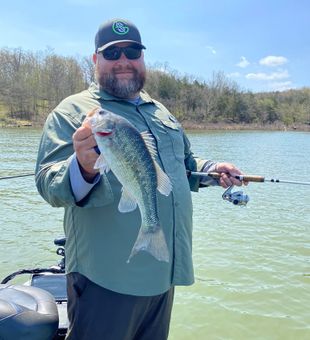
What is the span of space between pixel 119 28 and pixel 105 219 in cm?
142

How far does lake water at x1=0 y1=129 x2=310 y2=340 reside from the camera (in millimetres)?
6680

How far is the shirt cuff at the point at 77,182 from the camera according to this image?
2479 millimetres

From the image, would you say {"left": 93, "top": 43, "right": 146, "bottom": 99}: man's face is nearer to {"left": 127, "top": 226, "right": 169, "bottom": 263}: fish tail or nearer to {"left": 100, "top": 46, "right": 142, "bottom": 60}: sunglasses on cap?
{"left": 100, "top": 46, "right": 142, "bottom": 60}: sunglasses on cap

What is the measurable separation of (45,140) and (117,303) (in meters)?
1.17

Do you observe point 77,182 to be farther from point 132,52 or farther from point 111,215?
point 132,52

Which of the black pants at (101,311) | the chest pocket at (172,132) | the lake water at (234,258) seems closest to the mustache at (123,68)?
the chest pocket at (172,132)

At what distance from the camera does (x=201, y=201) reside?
15.9 metres

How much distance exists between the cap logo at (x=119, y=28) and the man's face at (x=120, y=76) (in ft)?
0.32

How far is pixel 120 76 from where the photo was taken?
10.5ft

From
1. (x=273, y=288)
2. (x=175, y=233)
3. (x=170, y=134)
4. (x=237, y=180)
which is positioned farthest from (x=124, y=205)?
(x=273, y=288)

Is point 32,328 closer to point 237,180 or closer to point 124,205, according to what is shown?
point 124,205

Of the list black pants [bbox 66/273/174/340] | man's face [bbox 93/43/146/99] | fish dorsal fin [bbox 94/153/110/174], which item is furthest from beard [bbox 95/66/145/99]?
black pants [bbox 66/273/174/340]

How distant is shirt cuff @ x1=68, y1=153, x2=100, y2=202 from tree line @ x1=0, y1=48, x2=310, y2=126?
63740 mm

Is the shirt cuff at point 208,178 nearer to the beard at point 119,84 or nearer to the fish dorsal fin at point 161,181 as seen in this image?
the beard at point 119,84
